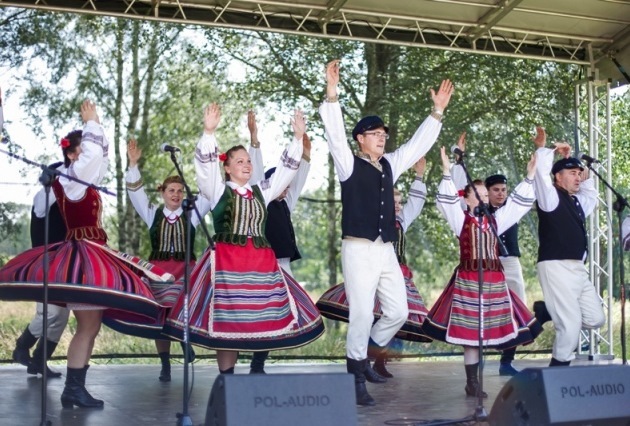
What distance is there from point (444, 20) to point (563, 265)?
2.38m

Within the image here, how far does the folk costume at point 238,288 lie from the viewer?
4855mm

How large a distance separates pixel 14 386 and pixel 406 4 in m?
3.90

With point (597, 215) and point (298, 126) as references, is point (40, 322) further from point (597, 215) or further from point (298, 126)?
point (597, 215)

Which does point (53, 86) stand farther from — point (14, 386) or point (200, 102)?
point (14, 386)

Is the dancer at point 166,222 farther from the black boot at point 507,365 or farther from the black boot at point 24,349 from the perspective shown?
the black boot at point 507,365

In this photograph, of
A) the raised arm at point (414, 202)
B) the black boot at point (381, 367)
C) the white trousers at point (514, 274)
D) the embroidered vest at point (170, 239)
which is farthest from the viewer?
the white trousers at point (514, 274)

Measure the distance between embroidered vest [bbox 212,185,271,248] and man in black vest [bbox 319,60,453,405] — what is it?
0.48 m

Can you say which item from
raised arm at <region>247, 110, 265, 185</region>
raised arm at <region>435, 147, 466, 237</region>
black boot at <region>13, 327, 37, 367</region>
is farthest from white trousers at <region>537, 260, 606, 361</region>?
black boot at <region>13, 327, 37, 367</region>

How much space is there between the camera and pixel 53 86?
7797 millimetres

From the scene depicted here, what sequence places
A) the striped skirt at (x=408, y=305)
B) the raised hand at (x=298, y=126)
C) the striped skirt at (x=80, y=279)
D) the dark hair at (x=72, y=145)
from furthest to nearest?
the striped skirt at (x=408, y=305) < the raised hand at (x=298, y=126) < the dark hair at (x=72, y=145) < the striped skirt at (x=80, y=279)

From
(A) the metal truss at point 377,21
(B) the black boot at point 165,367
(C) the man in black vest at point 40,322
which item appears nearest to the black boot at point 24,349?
(C) the man in black vest at point 40,322

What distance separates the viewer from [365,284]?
200 inches

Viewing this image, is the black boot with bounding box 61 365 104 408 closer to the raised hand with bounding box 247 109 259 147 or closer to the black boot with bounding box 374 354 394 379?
the raised hand with bounding box 247 109 259 147

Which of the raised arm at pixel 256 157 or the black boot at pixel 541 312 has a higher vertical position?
the raised arm at pixel 256 157
